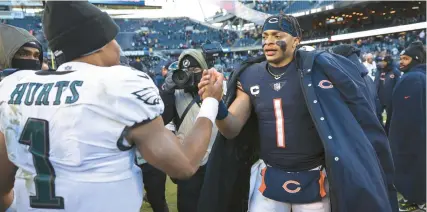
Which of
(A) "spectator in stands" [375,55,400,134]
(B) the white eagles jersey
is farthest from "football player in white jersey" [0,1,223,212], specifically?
(A) "spectator in stands" [375,55,400,134]

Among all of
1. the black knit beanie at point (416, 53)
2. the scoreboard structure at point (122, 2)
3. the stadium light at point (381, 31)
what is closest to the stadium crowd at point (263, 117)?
the scoreboard structure at point (122, 2)

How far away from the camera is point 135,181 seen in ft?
4.83

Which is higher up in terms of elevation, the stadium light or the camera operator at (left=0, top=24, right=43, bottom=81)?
the camera operator at (left=0, top=24, right=43, bottom=81)

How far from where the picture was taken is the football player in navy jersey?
7.32ft

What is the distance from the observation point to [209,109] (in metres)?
1.66

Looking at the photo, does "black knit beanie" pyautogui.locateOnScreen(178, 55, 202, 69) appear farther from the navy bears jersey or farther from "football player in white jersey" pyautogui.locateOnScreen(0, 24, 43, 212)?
"football player in white jersey" pyautogui.locateOnScreen(0, 24, 43, 212)

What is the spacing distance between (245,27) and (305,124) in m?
41.7

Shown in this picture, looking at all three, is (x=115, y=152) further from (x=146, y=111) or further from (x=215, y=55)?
(x=215, y=55)

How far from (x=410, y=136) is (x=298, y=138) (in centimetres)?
278

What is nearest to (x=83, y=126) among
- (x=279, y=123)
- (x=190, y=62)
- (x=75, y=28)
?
(x=75, y=28)

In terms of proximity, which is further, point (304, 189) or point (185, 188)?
point (185, 188)

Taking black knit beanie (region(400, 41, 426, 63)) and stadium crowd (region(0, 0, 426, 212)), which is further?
black knit beanie (region(400, 41, 426, 63))

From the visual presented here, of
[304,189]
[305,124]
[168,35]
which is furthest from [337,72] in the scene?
[168,35]

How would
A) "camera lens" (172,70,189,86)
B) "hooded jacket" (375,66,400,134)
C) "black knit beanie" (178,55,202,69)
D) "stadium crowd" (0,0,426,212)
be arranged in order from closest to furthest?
"stadium crowd" (0,0,426,212) → "camera lens" (172,70,189,86) → "black knit beanie" (178,55,202,69) → "hooded jacket" (375,66,400,134)
